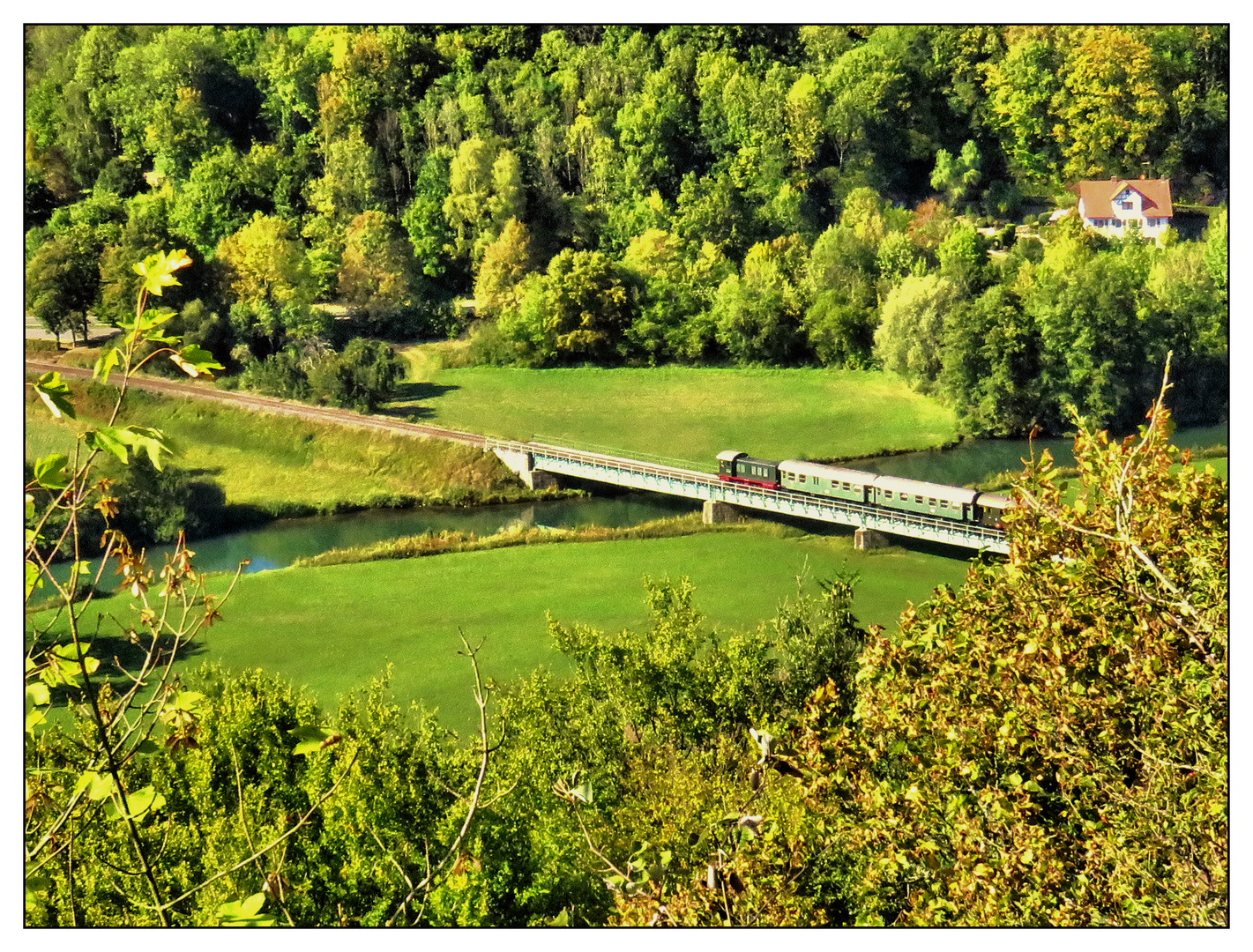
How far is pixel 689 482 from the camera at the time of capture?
2344 cm

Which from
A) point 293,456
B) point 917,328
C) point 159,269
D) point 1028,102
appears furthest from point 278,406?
point 159,269

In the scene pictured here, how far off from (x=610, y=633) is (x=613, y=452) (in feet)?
25.1

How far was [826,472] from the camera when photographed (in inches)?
872

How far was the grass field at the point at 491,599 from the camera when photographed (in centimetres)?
1781

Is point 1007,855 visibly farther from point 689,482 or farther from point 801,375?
point 801,375

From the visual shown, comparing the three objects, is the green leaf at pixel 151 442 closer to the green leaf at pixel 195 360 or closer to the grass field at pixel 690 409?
the green leaf at pixel 195 360

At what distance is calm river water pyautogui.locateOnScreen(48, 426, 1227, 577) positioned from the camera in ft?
75.6

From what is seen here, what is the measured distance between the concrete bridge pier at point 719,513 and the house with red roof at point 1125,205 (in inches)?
436

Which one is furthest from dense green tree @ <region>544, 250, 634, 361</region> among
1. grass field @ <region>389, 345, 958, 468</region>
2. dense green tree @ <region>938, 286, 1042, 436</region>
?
dense green tree @ <region>938, 286, 1042, 436</region>

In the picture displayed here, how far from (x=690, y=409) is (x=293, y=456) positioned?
7373 millimetres

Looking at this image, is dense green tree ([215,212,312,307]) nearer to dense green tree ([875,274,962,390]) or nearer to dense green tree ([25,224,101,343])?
dense green tree ([25,224,101,343])

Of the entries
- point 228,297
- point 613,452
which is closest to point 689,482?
point 613,452

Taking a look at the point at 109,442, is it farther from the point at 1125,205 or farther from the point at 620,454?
the point at 1125,205

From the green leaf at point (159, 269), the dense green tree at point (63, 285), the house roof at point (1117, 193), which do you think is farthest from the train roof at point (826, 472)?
the green leaf at point (159, 269)
